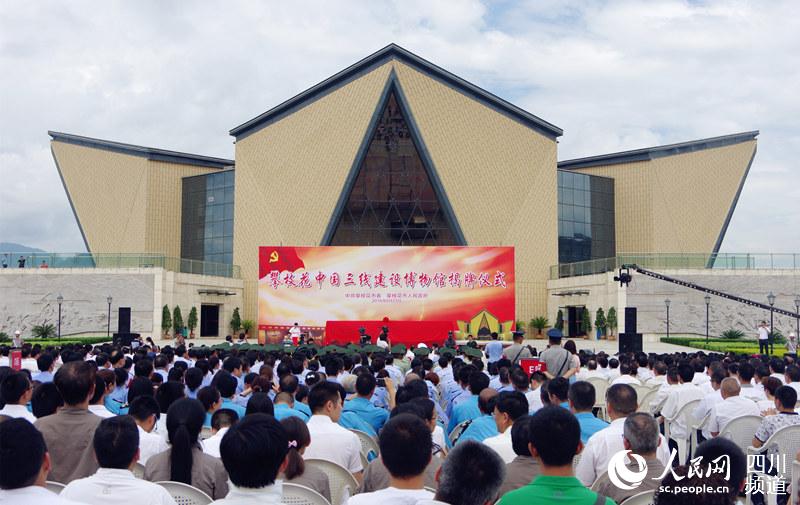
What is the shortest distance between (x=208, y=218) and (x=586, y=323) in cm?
2268

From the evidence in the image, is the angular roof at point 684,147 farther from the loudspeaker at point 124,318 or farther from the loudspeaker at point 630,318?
the loudspeaker at point 124,318

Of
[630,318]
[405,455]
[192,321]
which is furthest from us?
[192,321]

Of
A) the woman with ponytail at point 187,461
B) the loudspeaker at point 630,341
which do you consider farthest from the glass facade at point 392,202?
the woman with ponytail at point 187,461

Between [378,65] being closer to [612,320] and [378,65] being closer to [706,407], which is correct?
[612,320]

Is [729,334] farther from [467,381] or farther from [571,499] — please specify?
[571,499]

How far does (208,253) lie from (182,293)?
8272 mm

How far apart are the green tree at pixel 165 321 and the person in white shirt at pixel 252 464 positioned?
3125 centimetres

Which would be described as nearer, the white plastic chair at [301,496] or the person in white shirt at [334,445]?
the white plastic chair at [301,496]

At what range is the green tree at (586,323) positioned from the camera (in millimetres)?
34309

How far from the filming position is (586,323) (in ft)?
113

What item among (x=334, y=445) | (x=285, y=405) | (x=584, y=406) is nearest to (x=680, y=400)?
(x=584, y=406)

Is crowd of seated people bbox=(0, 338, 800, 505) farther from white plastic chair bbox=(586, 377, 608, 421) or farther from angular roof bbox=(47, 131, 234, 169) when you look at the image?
angular roof bbox=(47, 131, 234, 169)

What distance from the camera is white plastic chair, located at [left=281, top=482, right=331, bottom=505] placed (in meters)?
3.65

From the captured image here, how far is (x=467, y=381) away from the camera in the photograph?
8.18 metres
